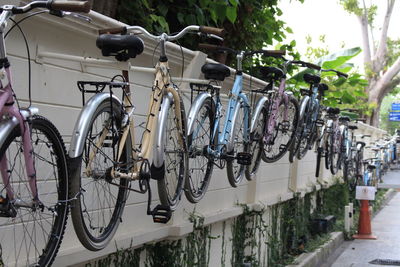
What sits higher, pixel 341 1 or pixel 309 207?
pixel 341 1

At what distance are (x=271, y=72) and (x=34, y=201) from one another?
3984 mm

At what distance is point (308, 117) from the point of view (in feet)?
24.6

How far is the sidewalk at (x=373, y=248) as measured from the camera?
939 cm

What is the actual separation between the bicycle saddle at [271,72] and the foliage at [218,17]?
27.1 inches

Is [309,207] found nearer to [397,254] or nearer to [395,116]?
[397,254]

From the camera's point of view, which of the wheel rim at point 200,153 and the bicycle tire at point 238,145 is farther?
the bicycle tire at point 238,145

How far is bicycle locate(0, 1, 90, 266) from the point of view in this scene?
2.35 m

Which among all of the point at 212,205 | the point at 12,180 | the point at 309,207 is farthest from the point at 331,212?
the point at 12,180

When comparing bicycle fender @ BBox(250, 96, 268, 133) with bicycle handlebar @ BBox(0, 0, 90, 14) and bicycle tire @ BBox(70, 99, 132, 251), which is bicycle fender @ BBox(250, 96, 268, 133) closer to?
bicycle tire @ BBox(70, 99, 132, 251)

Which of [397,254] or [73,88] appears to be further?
[397,254]

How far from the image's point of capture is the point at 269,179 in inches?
320

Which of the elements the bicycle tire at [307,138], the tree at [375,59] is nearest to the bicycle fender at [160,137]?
the bicycle tire at [307,138]

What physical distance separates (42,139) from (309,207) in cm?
819

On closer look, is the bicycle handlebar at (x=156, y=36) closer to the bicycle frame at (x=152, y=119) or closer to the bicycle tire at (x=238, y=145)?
the bicycle frame at (x=152, y=119)
